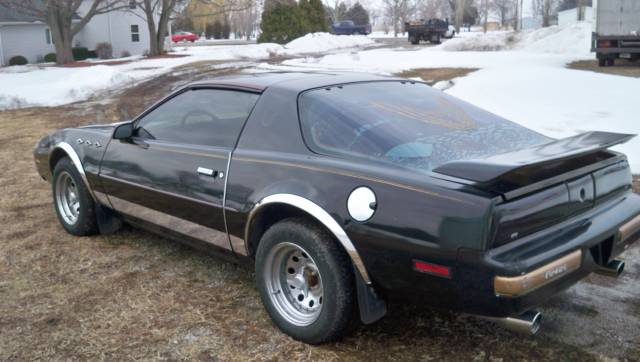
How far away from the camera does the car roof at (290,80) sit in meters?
3.79

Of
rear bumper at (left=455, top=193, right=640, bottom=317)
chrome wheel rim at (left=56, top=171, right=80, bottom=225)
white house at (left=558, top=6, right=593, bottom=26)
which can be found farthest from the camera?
white house at (left=558, top=6, right=593, bottom=26)

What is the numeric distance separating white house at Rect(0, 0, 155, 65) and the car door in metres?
29.9

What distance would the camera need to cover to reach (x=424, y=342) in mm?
3365

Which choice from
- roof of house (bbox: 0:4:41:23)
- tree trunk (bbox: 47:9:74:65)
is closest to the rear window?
tree trunk (bbox: 47:9:74:65)

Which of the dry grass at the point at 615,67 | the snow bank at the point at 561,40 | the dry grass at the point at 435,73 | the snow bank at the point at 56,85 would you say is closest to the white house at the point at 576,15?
the snow bank at the point at 561,40

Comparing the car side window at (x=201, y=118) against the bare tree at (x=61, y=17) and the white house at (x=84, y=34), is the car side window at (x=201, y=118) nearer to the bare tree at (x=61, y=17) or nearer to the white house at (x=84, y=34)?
the bare tree at (x=61, y=17)

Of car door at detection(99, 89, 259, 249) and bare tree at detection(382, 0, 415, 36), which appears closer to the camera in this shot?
car door at detection(99, 89, 259, 249)

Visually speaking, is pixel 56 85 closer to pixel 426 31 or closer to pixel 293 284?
pixel 293 284

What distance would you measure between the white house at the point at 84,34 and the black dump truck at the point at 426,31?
16641mm

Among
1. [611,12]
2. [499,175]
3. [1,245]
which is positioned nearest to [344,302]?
[499,175]

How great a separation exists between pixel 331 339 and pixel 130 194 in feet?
6.63

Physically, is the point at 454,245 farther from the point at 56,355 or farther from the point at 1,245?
the point at 1,245

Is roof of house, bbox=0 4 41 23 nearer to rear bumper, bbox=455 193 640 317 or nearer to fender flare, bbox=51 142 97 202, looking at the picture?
fender flare, bbox=51 142 97 202

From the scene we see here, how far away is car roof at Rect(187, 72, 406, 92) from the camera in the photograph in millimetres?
3789
